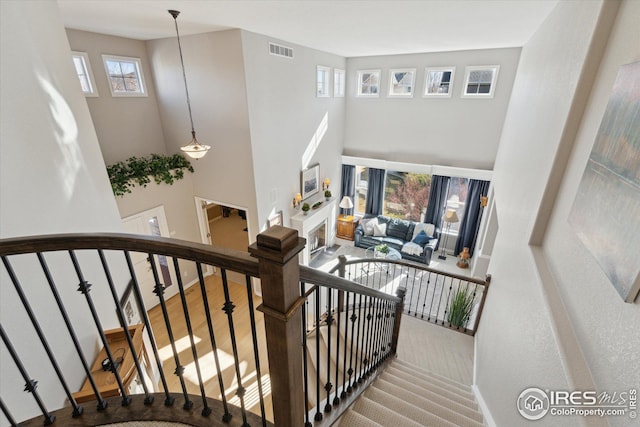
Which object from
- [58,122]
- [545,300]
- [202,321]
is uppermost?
[58,122]

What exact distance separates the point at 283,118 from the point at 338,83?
113 inches

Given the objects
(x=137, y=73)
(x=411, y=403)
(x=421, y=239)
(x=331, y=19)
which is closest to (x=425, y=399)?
(x=411, y=403)

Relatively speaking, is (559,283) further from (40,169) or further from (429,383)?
(40,169)

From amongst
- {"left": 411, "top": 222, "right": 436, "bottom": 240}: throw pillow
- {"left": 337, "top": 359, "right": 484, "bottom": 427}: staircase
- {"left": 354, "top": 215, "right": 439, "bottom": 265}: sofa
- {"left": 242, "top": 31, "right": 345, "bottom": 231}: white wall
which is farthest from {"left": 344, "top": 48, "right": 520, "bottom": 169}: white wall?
{"left": 337, "top": 359, "right": 484, "bottom": 427}: staircase

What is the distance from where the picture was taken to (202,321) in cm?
545

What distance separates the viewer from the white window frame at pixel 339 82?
7.70 meters

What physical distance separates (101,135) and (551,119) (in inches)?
255

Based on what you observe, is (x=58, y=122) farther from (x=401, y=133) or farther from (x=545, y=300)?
(x=401, y=133)

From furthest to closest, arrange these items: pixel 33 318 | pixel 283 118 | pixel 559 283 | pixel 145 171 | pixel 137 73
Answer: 1. pixel 283 118
2. pixel 137 73
3. pixel 145 171
4. pixel 559 283
5. pixel 33 318

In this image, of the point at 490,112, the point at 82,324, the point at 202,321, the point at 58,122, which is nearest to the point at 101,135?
the point at 58,122

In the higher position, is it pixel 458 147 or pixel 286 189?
pixel 458 147

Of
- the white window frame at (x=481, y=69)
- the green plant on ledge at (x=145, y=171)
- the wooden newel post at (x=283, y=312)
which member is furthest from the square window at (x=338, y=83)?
the wooden newel post at (x=283, y=312)

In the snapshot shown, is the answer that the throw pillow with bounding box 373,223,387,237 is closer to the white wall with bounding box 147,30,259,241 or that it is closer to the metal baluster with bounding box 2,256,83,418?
the white wall with bounding box 147,30,259,241

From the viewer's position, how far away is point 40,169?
2062mm
